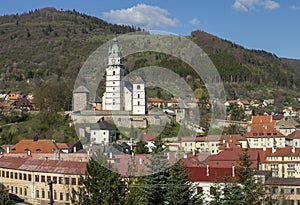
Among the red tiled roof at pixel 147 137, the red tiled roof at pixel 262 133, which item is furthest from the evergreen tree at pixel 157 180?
the red tiled roof at pixel 262 133

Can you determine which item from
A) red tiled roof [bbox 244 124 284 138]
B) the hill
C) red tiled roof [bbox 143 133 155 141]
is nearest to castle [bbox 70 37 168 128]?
the hill

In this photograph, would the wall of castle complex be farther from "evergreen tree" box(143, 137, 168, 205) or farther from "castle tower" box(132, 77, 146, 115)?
"evergreen tree" box(143, 137, 168, 205)

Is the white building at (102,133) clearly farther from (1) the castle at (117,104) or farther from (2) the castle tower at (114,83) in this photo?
(2) the castle tower at (114,83)

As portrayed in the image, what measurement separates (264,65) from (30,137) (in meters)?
99.7

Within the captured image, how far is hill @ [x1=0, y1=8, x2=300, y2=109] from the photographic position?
109m

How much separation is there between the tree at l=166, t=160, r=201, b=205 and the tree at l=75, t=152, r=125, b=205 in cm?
390

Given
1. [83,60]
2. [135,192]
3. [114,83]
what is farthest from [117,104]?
[83,60]

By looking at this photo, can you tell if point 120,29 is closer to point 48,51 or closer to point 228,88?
point 48,51

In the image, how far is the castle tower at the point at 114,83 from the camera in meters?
64.8

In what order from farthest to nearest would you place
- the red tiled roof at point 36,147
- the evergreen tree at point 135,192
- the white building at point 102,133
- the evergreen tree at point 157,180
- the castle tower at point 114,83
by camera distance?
1. the castle tower at point 114,83
2. the white building at point 102,133
3. the red tiled roof at point 36,147
4. the evergreen tree at point 135,192
5. the evergreen tree at point 157,180

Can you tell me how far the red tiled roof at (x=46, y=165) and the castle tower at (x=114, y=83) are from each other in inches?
1072

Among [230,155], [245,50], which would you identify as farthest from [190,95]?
[245,50]

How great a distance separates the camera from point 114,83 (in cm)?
6644

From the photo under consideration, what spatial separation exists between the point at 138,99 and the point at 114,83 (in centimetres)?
457
